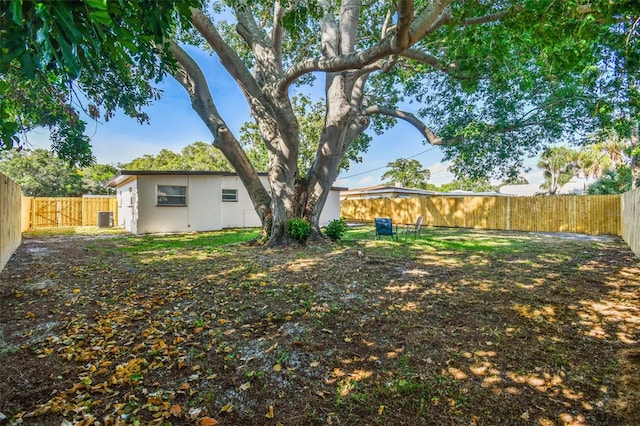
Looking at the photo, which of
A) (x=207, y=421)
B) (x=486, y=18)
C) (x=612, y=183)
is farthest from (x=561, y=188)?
(x=207, y=421)

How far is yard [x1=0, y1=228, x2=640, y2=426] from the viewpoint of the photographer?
2.26 metres

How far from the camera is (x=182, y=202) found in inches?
608

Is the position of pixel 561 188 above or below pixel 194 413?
above

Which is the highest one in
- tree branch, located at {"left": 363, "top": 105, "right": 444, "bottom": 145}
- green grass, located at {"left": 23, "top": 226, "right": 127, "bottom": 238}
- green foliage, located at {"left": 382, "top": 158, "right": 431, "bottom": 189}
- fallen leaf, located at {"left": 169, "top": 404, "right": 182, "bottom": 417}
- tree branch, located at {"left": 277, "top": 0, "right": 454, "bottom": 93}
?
green foliage, located at {"left": 382, "top": 158, "right": 431, "bottom": 189}

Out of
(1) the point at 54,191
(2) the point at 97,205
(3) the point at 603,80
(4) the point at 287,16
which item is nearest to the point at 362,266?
(4) the point at 287,16

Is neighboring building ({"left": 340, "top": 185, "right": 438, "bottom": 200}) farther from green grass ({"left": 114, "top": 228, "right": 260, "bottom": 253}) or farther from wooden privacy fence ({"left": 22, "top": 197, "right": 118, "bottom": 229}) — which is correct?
wooden privacy fence ({"left": 22, "top": 197, "right": 118, "bottom": 229})

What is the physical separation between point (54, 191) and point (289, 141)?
27.1 metres

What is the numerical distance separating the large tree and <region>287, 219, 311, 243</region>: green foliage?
12.2 inches

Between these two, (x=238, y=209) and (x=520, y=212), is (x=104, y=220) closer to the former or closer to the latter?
(x=238, y=209)

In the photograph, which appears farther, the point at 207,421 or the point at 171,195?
the point at 171,195

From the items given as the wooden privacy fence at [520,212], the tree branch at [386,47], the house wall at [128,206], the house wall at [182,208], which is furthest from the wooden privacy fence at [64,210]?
the tree branch at [386,47]

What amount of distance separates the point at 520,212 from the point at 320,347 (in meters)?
16.5

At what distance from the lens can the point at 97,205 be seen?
20.7 m

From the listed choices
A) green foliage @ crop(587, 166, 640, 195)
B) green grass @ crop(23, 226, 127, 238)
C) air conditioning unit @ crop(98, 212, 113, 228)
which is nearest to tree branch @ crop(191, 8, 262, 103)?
green grass @ crop(23, 226, 127, 238)
